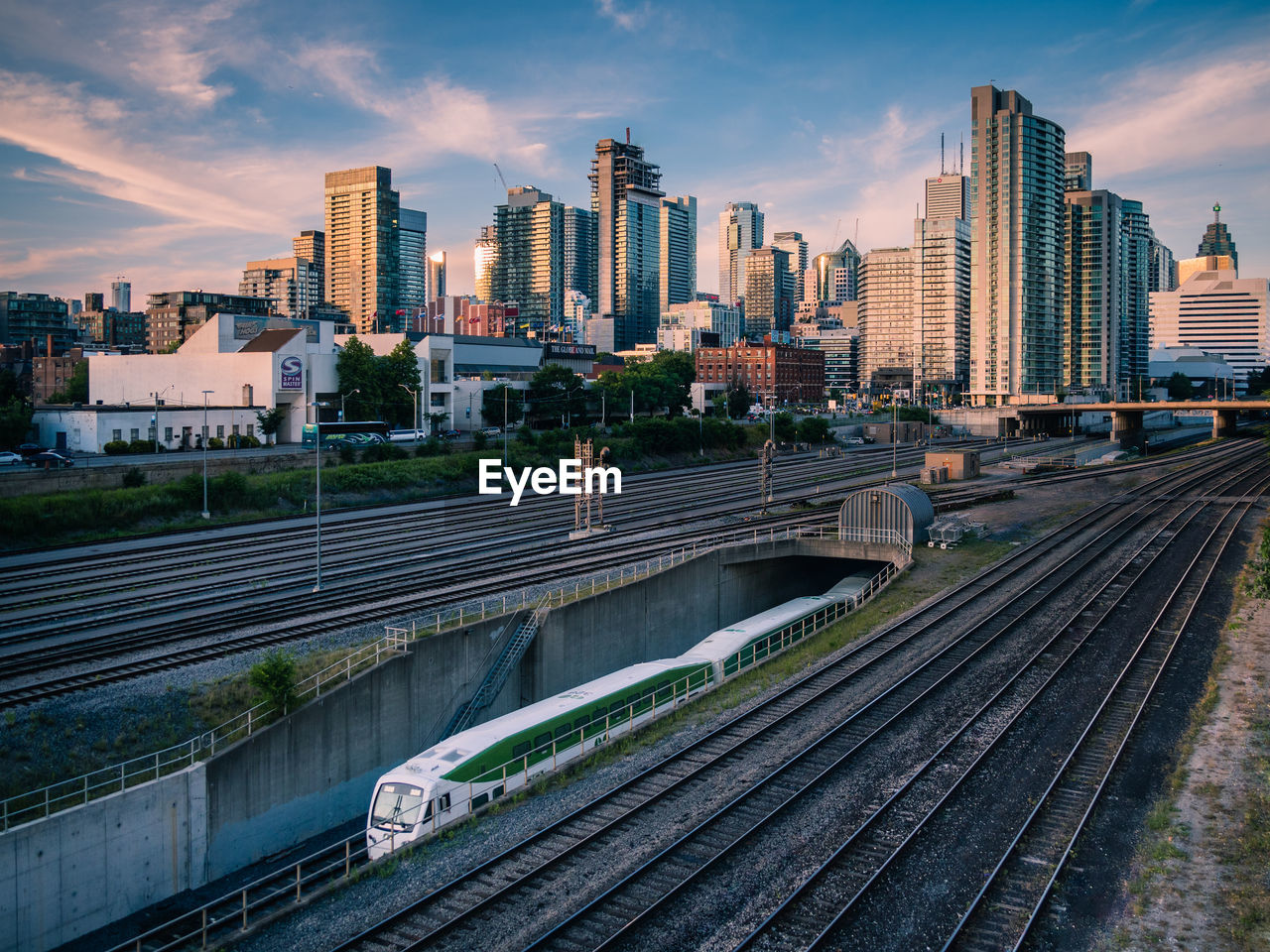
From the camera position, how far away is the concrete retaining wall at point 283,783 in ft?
74.9

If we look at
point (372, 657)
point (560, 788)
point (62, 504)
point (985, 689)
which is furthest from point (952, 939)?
point (62, 504)

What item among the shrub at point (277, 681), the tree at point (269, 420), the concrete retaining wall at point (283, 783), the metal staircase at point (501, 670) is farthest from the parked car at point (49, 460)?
the shrub at point (277, 681)

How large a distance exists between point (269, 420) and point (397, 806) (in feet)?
234

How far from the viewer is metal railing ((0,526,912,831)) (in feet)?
81.1

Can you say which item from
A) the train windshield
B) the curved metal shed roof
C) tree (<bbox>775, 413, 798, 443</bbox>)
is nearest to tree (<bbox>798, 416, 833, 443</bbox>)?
tree (<bbox>775, 413, 798, 443</bbox>)

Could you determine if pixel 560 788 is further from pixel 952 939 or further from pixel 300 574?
pixel 300 574

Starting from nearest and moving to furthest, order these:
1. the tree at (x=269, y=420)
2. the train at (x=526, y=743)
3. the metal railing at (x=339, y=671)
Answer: the train at (x=526, y=743)
the metal railing at (x=339, y=671)
the tree at (x=269, y=420)

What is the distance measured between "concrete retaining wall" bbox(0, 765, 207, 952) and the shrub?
3.05 m

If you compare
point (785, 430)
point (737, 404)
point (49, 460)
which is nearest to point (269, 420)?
point (49, 460)

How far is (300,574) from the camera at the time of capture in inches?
1896

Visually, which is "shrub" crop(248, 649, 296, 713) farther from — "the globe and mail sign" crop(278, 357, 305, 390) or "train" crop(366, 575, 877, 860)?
"the globe and mail sign" crop(278, 357, 305, 390)

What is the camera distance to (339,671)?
1253 inches

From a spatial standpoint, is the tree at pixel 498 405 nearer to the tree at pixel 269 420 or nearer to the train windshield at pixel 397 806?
the tree at pixel 269 420

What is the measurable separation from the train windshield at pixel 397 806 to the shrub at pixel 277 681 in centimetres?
578
